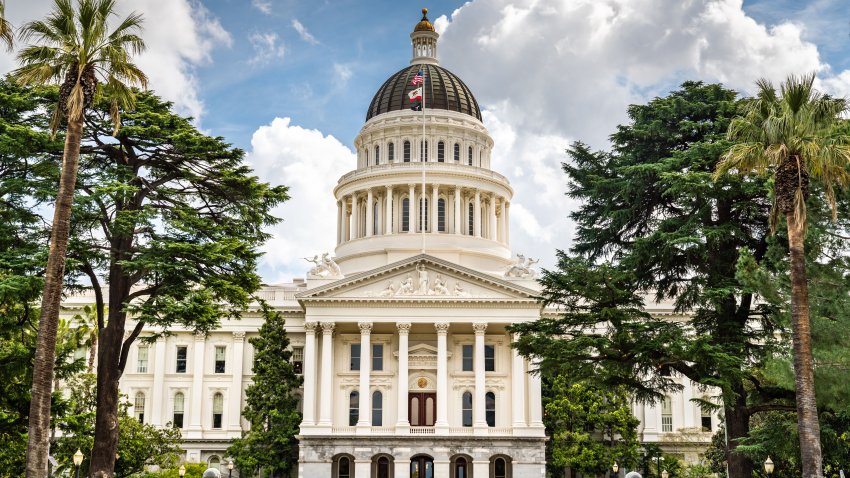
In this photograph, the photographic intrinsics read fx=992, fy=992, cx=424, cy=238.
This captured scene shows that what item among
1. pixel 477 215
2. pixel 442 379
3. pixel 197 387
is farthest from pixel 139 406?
pixel 477 215

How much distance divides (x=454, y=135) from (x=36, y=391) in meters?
61.7

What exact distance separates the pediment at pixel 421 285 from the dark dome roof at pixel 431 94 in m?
22.2

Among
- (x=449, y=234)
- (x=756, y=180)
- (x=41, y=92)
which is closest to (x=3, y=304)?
(x=41, y=92)

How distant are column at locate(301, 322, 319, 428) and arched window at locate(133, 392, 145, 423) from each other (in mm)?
15467

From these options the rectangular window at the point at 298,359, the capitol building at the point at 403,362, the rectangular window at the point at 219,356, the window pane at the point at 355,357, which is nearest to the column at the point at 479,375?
the capitol building at the point at 403,362

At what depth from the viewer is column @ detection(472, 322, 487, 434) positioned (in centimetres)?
6412

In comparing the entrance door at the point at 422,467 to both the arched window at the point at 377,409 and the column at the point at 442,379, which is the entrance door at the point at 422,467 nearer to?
the column at the point at 442,379

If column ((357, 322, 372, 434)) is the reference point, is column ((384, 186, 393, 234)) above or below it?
above

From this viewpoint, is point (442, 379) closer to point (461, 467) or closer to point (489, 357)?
point (489, 357)

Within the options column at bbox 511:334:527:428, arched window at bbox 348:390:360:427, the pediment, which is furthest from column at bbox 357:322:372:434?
column at bbox 511:334:527:428

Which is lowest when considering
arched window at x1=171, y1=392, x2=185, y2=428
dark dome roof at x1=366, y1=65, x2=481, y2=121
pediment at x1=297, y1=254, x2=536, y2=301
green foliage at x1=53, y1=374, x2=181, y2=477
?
green foliage at x1=53, y1=374, x2=181, y2=477

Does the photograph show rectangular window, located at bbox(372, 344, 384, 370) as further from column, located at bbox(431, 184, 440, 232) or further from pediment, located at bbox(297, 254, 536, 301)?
column, located at bbox(431, 184, 440, 232)

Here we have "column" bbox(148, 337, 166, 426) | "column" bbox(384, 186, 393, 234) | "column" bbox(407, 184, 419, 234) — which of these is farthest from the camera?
"column" bbox(407, 184, 419, 234)

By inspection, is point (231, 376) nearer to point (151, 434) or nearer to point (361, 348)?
point (361, 348)
